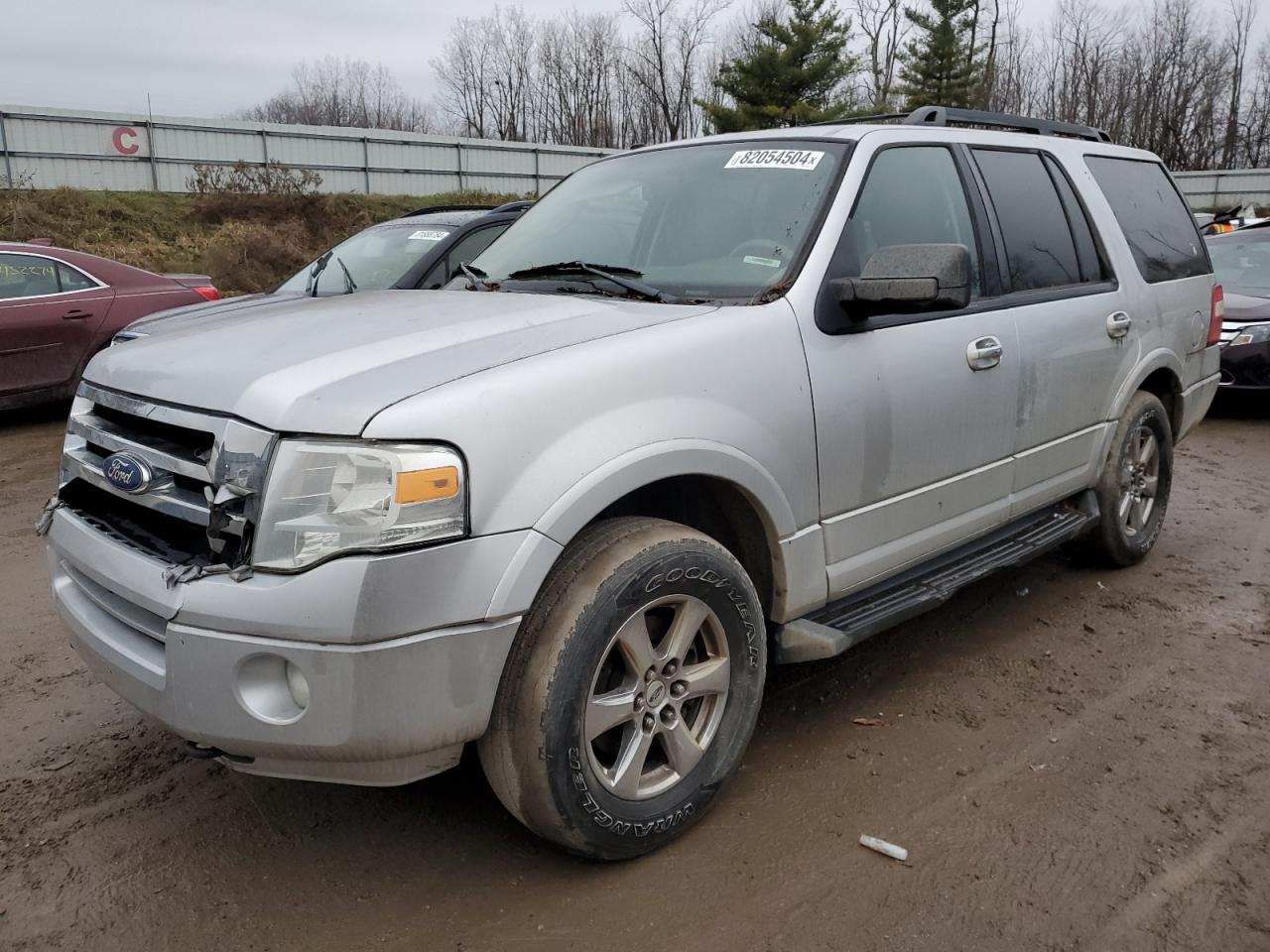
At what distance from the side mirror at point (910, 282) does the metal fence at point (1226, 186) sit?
47330mm

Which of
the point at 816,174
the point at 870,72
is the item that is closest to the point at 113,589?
the point at 816,174

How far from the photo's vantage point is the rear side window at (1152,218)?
454 centimetres

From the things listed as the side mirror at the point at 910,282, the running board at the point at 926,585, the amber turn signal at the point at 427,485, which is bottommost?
the running board at the point at 926,585

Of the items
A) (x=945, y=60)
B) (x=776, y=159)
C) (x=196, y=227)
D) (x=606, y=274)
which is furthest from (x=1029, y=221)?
(x=945, y=60)

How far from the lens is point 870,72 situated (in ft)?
167

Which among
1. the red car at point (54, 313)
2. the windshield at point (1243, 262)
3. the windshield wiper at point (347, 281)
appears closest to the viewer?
the windshield wiper at point (347, 281)

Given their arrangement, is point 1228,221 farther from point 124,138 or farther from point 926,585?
A: point 124,138

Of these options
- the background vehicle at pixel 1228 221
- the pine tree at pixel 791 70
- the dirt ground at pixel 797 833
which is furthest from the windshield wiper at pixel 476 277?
the pine tree at pixel 791 70

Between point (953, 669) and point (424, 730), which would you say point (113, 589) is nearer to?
point (424, 730)

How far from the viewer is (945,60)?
142ft

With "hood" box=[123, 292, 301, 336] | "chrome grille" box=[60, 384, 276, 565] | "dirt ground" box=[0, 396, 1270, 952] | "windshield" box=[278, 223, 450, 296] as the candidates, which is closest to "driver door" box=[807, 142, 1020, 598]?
"dirt ground" box=[0, 396, 1270, 952]

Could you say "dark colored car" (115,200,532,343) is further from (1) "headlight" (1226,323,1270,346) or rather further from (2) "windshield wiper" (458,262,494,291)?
(1) "headlight" (1226,323,1270,346)

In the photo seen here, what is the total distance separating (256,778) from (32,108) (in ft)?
88.3

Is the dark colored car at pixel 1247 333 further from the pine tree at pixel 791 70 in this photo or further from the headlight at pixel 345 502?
the pine tree at pixel 791 70
